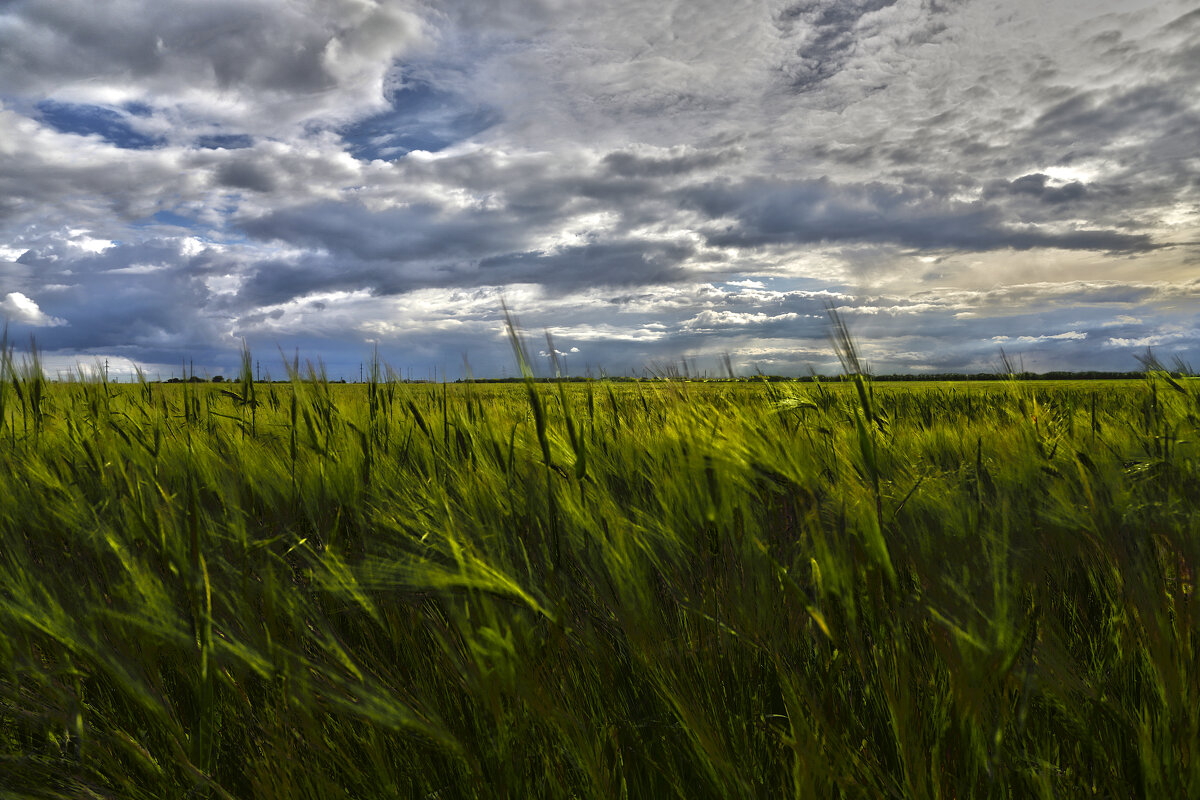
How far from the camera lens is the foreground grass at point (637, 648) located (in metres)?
0.93

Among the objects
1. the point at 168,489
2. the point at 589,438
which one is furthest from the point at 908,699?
the point at 168,489

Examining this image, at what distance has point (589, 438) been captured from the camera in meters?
2.34

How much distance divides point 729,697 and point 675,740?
138 millimetres

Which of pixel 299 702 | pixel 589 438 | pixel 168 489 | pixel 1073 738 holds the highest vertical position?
pixel 589 438

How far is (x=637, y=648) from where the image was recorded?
1.06 m

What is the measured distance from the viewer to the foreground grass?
36.8 inches

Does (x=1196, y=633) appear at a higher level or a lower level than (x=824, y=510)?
lower

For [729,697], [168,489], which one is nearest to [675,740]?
[729,697]

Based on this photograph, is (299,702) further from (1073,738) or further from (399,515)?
(1073,738)

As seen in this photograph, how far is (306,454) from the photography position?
2459 mm

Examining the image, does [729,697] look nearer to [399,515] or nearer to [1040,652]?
[1040,652]

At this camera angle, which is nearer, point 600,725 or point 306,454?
point 600,725

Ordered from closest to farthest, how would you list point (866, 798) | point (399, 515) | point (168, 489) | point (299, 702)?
1. point (866, 798)
2. point (299, 702)
3. point (399, 515)
4. point (168, 489)

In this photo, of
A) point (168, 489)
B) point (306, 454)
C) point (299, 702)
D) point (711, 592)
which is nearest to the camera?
point (299, 702)
